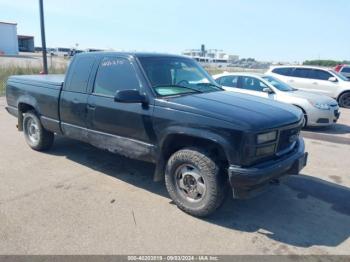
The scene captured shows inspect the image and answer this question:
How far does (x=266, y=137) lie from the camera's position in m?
3.86

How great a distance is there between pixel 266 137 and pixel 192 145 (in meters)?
0.88

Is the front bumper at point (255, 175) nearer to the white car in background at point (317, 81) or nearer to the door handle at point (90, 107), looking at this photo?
the door handle at point (90, 107)

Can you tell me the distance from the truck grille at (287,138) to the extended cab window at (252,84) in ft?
18.4

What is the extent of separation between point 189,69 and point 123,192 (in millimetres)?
2076

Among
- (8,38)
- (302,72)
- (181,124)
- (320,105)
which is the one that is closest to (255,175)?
(181,124)

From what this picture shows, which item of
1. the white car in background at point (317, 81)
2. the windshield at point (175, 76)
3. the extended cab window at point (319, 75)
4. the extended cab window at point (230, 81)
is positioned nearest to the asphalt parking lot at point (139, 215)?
the windshield at point (175, 76)

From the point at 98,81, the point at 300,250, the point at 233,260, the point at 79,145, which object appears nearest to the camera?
the point at 233,260

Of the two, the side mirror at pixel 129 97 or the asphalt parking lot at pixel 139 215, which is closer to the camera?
the asphalt parking lot at pixel 139 215

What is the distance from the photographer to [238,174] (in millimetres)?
3648

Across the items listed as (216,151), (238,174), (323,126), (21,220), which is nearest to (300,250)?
(238,174)

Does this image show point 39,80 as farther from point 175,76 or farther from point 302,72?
point 302,72

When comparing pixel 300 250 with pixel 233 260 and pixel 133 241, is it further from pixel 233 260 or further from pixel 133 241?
pixel 133 241

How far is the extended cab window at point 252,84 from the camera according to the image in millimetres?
9953

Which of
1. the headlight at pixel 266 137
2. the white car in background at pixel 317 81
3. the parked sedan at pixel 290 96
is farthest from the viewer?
the white car in background at pixel 317 81
